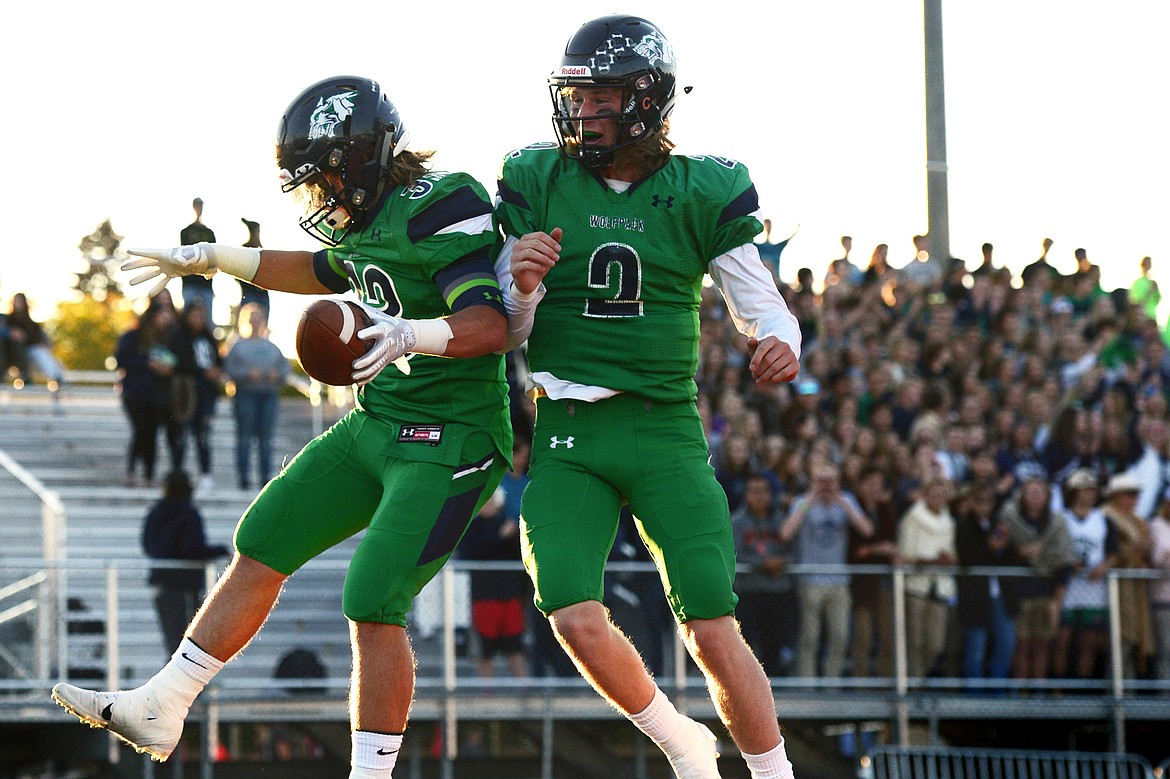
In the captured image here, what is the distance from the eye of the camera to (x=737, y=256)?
210 inches

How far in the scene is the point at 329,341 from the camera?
4.79 meters

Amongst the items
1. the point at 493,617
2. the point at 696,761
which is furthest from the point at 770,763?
the point at 493,617

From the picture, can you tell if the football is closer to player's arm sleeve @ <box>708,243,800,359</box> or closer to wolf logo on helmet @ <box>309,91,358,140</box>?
wolf logo on helmet @ <box>309,91,358,140</box>

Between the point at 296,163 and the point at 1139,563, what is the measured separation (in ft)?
28.0

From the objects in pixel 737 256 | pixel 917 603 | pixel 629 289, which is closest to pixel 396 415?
pixel 629 289

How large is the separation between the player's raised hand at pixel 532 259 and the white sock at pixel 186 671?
146 centimetres

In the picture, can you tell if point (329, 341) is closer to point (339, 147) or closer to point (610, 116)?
point (339, 147)

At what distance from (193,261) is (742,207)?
1700 millimetres

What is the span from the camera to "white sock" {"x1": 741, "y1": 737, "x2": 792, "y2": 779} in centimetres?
521

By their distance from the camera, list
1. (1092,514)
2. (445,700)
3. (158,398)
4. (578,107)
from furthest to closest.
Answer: (158,398) → (1092,514) → (445,700) → (578,107)

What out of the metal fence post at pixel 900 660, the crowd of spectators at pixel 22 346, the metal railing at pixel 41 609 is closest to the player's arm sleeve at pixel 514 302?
the metal railing at pixel 41 609

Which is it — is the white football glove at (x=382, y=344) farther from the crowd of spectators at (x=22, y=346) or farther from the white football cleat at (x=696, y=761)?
the crowd of spectators at (x=22, y=346)

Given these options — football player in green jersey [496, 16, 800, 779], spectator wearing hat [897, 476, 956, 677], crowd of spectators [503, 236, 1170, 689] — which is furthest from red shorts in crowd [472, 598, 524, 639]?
football player in green jersey [496, 16, 800, 779]

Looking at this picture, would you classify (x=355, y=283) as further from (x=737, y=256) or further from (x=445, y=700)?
(x=445, y=700)
